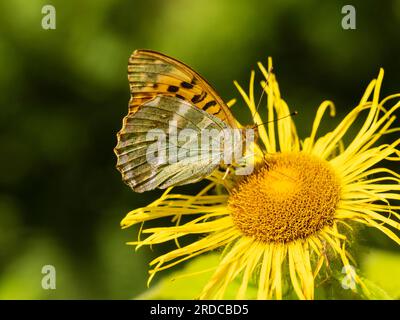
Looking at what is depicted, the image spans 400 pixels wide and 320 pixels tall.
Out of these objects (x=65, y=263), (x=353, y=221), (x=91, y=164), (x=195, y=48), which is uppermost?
(x=195, y=48)

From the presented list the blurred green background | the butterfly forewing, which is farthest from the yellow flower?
the blurred green background

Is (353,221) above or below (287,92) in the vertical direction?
below

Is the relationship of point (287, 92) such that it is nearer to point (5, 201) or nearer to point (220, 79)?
point (220, 79)

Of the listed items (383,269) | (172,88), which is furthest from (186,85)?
(383,269)

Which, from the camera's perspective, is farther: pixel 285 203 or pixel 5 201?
pixel 5 201

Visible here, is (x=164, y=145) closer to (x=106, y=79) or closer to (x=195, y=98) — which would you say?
(x=195, y=98)
